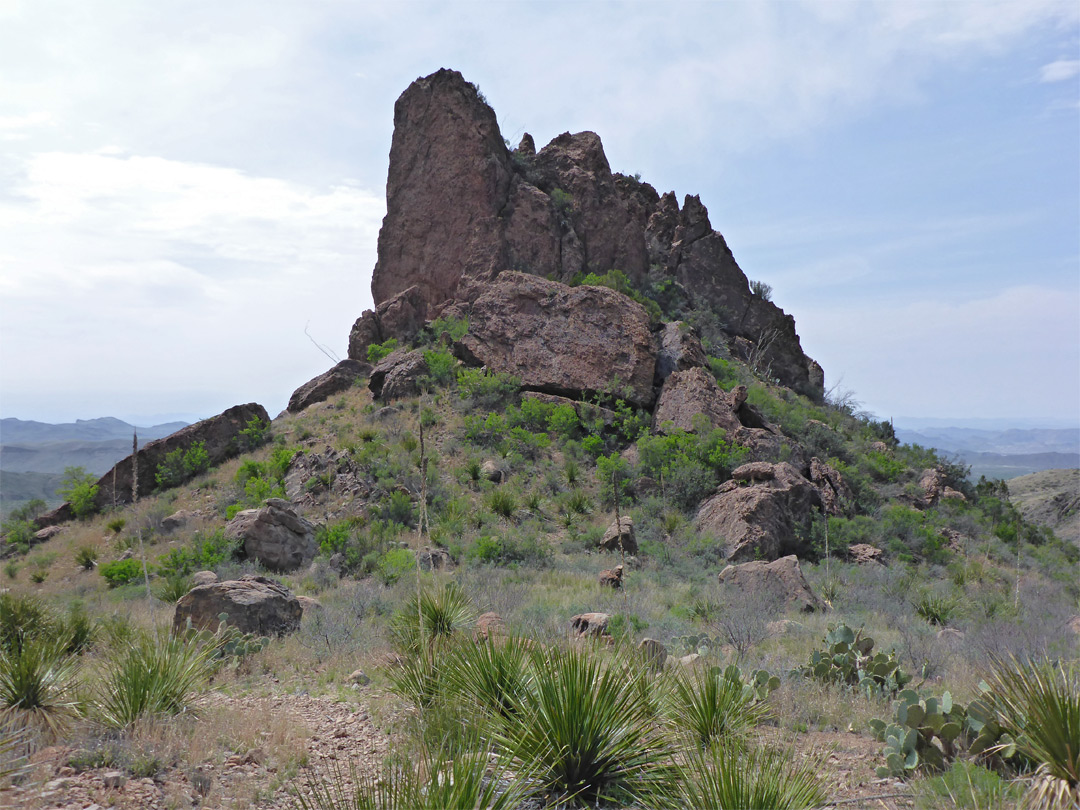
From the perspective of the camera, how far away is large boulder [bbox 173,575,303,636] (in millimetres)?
7723

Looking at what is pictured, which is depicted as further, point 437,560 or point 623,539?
point 623,539

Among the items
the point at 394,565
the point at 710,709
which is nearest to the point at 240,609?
the point at 394,565

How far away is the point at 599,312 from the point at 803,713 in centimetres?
1686

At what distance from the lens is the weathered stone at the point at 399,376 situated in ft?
73.5

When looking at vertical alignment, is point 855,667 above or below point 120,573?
above

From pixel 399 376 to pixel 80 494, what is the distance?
33.8 feet

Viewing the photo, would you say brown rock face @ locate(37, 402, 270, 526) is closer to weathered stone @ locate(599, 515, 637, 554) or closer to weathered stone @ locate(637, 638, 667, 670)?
weathered stone @ locate(599, 515, 637, 554)

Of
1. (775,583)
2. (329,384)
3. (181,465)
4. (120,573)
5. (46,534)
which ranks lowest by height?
(120,573)

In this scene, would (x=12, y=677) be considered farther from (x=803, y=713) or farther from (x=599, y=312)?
(x=599, y=312)

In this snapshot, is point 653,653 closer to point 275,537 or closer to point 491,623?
point 491,623

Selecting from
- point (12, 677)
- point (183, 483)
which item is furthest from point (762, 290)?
point (12, 677)

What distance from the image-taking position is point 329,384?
2562cm

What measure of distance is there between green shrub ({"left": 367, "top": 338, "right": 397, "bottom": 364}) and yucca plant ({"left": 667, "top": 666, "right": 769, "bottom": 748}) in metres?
22.2

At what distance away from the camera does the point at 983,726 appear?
4.21 meters
